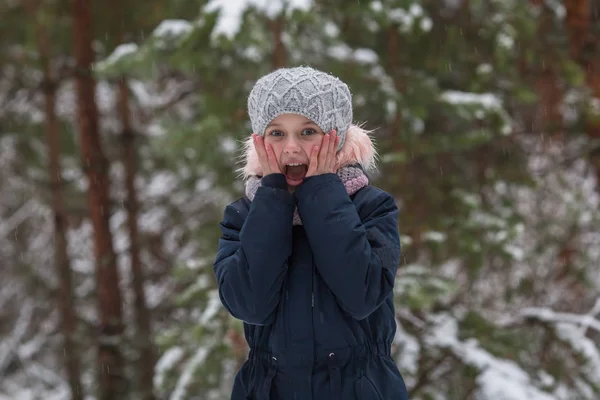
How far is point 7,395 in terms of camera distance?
481 inches

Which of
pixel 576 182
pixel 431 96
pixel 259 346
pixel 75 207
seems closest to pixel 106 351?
pixel 75 207

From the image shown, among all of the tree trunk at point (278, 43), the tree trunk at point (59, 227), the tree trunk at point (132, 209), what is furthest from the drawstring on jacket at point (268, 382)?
the tree trunk at point (132, 209)

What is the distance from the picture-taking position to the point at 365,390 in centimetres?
195

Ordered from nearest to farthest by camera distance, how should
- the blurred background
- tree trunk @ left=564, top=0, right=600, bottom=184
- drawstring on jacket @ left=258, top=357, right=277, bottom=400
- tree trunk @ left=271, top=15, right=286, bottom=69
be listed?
drawstring on jacket @ left=258, top=357, right=277, bottom=400 < tree trunk @ left=271, top=15, right=286, bottom=69 < the blurred background < tree trunk @ left=564, top=0, right=600, bottom=184

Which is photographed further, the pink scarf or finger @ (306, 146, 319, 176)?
the pink scarf

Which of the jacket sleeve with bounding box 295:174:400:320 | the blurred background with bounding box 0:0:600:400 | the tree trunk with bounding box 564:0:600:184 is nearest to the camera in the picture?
the jacket sleeve with bounding box 295:174:400:320

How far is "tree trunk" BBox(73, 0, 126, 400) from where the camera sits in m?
8.88

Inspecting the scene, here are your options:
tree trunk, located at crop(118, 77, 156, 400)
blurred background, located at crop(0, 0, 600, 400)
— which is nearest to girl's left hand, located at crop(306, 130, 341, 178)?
blurred background, located at crop(0, 0, 600, 400)

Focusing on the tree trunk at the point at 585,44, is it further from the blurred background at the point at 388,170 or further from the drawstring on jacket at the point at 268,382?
the drawstring on jacket at the point at 268,382

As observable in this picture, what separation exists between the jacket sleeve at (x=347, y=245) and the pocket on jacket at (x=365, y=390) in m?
0.19

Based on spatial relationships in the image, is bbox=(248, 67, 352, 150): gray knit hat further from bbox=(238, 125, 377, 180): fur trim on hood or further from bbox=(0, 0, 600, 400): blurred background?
bbox=(0, 0, 600, 400): blurred background

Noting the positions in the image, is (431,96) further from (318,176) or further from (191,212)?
(191,212)

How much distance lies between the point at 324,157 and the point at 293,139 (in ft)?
0.36

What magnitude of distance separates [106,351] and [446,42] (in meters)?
5.60
